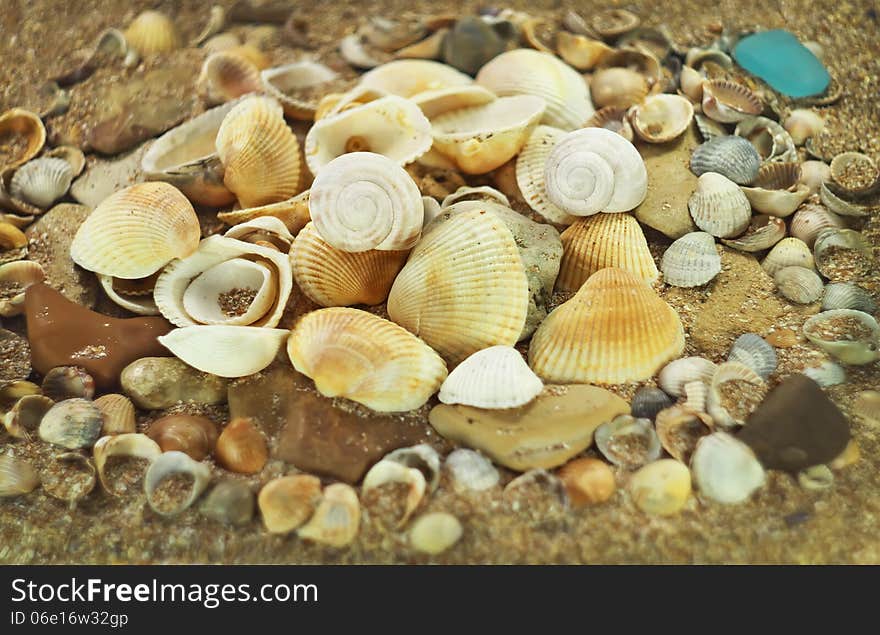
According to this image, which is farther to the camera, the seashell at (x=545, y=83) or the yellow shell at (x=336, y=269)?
the seashell at (x=545, y=83)

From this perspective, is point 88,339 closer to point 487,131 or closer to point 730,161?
point 487,131

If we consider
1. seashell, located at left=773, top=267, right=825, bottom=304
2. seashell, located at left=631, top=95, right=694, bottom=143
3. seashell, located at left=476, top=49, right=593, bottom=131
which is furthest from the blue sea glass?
seashell, located at left=773, top=267, right=825, bottom=304

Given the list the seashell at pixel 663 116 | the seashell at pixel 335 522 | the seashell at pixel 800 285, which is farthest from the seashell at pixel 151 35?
the seashell at pixel 800 285

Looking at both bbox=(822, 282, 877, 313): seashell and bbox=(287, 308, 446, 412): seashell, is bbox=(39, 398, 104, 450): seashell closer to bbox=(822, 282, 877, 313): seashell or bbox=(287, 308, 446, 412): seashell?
bbox=(287, 308, 446, 412): seashell

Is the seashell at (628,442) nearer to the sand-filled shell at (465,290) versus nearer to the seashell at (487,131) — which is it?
the sand-filled shell at (465,290)

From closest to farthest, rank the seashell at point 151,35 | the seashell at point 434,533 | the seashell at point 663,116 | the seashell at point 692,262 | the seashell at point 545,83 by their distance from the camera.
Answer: the seashell at point 434,533
the seashell at point 692,262
the seashell at point 663,116
the seashell at point 545,83
the seashell at point 151,35

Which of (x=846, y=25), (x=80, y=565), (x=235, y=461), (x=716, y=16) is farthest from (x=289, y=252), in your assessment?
(x=846, y=25)

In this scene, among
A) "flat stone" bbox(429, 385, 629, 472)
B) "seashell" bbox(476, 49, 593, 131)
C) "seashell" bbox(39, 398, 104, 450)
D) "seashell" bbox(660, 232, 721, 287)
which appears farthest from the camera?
"seashell" bbox(476, 49, 593, 131)
